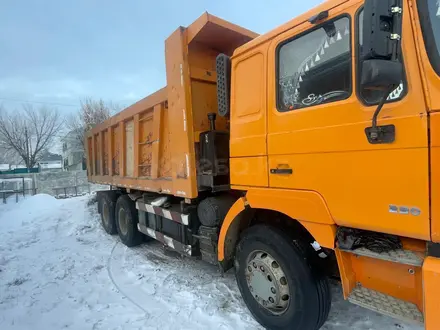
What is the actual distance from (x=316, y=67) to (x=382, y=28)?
73 centimetres

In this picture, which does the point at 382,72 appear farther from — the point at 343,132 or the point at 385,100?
the point at 343,132

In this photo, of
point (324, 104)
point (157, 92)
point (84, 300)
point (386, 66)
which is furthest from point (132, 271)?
point (386, 66)

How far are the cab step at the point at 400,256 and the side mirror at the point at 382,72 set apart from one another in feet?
3.44

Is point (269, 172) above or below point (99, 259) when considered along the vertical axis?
above

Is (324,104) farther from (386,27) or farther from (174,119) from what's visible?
(174,119)

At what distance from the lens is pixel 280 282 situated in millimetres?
2604

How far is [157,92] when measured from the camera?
4.44 meters

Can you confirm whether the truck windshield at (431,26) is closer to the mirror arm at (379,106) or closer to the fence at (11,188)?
the mirror arm at (379,106)

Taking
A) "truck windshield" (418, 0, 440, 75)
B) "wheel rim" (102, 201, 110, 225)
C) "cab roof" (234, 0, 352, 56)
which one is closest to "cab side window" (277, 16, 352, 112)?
"cab roof" (234, 0, 352, 56)

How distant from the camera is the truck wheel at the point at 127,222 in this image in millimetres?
5770

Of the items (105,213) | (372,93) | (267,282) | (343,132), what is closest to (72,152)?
(105,213)

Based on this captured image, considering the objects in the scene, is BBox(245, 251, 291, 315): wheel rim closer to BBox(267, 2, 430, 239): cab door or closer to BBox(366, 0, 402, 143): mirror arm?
BBox(267, 2, 430, 239): cab door

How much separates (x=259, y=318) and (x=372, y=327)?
1.12m

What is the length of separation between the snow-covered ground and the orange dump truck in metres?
0.51
